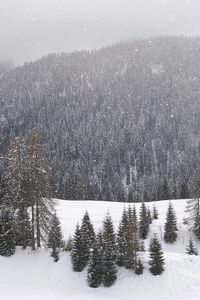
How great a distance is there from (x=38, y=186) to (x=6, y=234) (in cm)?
507

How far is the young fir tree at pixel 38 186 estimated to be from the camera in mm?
36469

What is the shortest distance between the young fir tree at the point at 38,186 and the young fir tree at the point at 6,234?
1.89m

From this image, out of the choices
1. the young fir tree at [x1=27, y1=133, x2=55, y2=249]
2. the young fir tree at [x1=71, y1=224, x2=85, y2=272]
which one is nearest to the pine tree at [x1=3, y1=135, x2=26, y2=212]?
the young fir tree at [x1=27, y1=133, x2=55, y2=249]

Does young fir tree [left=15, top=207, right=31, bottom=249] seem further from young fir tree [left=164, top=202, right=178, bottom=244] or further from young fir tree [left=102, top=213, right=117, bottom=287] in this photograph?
young fir tree [left=164, top=202, right=178, bottom=244]

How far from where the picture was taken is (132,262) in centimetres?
3275

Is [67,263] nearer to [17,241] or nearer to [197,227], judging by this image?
[17,241]

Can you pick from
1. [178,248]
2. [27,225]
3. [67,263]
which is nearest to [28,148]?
[27,225]

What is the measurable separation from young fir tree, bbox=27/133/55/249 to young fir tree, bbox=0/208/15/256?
74.5 inches

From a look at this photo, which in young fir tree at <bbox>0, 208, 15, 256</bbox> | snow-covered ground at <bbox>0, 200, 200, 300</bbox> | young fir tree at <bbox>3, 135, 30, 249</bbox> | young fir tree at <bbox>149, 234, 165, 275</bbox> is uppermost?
young fir tree at <bbox>3, 135, 30, 249</bbox>

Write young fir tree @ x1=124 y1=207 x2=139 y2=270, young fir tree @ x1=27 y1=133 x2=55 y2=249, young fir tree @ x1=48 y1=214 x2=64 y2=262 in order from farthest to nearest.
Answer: young fir tree @ x1=27 y1=133 x2=55 y2=249 → young fir tree @ x1=48 y1=214 x2=64 y2=262 → young fir tree @ x1=124 y1=207 x2=139 y2=270

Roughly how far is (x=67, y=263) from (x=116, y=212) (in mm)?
32017

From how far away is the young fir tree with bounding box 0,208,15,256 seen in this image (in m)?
36.0

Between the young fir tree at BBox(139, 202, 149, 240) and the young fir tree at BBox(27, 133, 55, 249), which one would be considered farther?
the young fir tree at BBox(139, 202, 149, 240)

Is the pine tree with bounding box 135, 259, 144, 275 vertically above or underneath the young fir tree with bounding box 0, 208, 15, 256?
underneath
